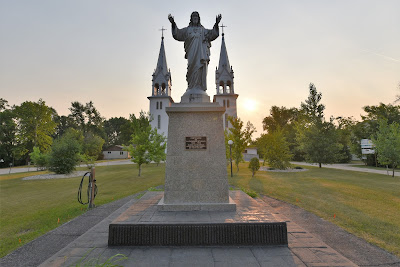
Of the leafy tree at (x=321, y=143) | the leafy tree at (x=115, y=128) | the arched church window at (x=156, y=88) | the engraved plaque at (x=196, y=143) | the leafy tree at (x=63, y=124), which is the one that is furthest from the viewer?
the leafy tree at (x=115, y=128)

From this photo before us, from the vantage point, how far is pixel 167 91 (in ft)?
147

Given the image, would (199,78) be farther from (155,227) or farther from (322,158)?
(322,158)

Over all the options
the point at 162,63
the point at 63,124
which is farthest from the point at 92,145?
the point at 162,63

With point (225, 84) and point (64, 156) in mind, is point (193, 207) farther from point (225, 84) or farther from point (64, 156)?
point (225, 84)

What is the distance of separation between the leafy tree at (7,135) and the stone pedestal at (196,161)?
45733mm

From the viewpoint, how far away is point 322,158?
2377cm

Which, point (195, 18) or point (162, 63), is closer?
point (195, 18)

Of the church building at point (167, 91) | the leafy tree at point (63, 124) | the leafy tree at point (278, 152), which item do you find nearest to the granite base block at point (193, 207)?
the leafy tree at point (278, 152)

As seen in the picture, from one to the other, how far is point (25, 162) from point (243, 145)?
4718 centimetres

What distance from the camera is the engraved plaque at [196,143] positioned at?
16.5ft

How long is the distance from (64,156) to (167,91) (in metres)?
29.3

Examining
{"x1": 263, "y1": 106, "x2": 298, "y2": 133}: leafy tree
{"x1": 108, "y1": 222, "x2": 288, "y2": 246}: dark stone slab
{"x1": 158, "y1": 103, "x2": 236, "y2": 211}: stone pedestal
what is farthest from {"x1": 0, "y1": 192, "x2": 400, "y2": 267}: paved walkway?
{"x1": 263, "y1": 106, "x2": 298, "y2": 133}: leafy tree

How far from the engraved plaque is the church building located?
36.2m

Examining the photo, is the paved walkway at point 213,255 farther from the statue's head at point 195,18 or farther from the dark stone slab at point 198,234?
the statue's head at point 195,18
